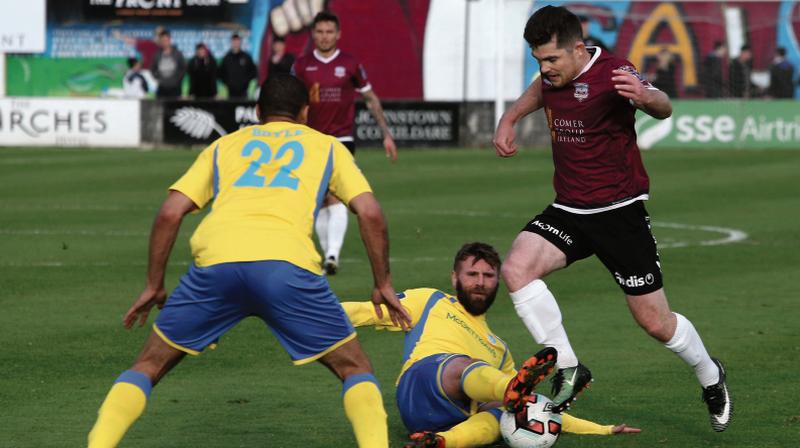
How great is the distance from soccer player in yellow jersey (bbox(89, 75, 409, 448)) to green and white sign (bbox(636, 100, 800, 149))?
2637cm

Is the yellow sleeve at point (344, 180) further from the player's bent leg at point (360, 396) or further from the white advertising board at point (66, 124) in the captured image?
the white advertising board at point (66, 124)

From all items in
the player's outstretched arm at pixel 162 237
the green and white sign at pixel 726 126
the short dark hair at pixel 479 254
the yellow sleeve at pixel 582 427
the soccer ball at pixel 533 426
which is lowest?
the green and white sign at pixel 726 126

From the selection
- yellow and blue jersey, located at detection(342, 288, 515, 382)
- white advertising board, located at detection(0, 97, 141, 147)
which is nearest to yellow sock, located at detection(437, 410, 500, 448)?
yellow and blue jersey, located at detection(342, 288, 515, 382)

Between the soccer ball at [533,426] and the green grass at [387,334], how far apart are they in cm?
42

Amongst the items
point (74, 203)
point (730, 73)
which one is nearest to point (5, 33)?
point (730, 73)

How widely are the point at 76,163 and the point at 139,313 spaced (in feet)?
71.1

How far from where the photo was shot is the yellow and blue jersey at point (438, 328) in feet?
25.6

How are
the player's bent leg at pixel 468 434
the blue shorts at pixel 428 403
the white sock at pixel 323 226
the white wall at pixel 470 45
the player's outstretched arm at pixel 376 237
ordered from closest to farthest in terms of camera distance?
the player's outstretched arm at pixel 376 237
the player's bent leg at pixel 468 434
the blue shorts at pixel 428 403
the white sock at pixel 323 226
the white wall at pixel 470 45

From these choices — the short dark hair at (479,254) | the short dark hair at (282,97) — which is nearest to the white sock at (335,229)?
the short dark hair at (479,254)

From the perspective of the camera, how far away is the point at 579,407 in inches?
329

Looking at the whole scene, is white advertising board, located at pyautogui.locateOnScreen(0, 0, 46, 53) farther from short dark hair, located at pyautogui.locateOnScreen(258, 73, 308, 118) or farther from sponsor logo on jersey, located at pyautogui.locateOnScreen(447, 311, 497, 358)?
short dark hair, located at pyautogui.locateOnScreen(258, 73, 308, 118)

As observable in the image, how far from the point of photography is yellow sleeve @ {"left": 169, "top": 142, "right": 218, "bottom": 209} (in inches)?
253

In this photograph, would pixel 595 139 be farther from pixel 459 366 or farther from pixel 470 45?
pixel 470 45

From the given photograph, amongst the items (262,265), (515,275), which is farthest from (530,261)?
(262,265)
